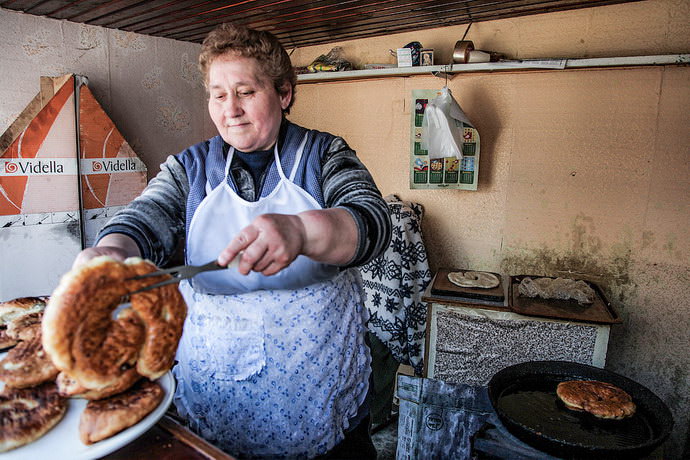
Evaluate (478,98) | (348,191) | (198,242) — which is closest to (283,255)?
(348,191)

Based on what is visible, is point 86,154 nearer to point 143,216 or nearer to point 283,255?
point 143,216

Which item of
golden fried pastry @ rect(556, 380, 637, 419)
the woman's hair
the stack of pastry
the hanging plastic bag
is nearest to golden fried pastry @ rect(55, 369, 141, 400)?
the stack of pastry

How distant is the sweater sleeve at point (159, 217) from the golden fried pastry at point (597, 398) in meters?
1.64

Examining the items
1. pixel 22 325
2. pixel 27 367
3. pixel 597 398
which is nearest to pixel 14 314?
pixel 22 325

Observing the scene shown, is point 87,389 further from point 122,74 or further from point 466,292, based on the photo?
point 122,74

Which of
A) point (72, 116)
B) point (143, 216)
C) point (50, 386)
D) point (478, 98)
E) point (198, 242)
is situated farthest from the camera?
point (478, 98)

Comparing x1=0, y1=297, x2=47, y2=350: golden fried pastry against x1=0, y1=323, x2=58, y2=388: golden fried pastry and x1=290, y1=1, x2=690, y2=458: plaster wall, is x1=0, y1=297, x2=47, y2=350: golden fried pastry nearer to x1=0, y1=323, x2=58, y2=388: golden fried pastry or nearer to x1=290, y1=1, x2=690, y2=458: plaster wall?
x1=0, y1=323, x2=58, y2=388: golden fried pastry

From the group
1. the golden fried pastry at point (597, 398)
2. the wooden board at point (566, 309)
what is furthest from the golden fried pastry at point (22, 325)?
the wooden board at point (566, 309)

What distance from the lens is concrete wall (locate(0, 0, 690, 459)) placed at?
109 inches

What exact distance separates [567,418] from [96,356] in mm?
1728

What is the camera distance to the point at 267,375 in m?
1.48

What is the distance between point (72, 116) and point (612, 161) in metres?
3.41

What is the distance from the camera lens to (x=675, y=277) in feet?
9.36

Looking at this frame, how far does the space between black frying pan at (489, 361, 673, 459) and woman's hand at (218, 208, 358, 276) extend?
39.1 inches
